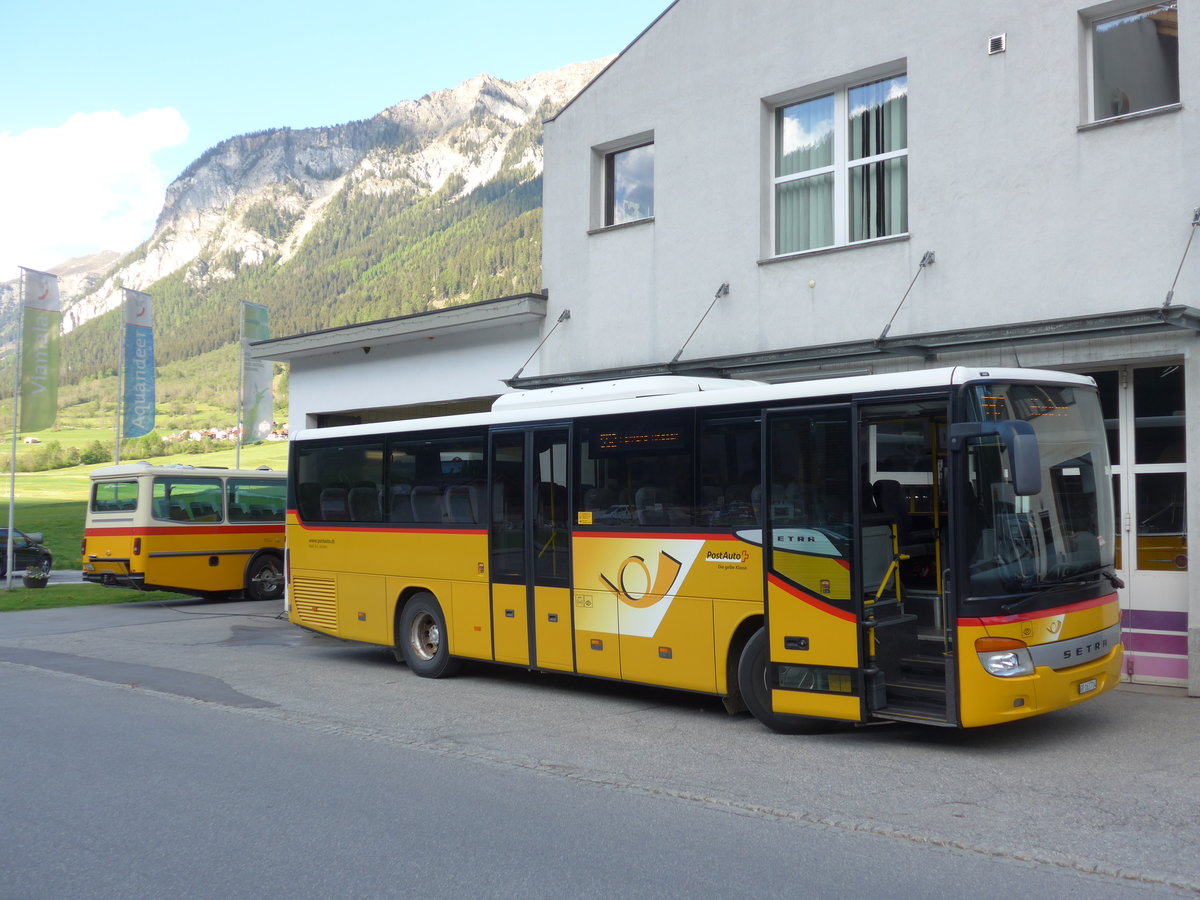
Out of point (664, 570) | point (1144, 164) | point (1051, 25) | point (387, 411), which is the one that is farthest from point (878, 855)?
point (387, 411)

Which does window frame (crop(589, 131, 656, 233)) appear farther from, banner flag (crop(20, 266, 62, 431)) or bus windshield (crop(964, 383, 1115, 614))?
banner flag (crop(20, 266, 62, 431))

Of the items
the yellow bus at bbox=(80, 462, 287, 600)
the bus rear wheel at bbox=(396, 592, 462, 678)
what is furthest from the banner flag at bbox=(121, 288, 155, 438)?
the bus rear wheel at bbox=(396, 592, 462, 678)

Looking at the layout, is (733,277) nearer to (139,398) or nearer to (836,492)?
(836,492)

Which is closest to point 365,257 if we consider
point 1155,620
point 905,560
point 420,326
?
point 420,326

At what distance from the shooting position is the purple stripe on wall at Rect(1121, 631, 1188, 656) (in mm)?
10594

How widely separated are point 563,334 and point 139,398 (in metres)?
16.7

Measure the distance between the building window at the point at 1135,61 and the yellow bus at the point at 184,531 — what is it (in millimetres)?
17380

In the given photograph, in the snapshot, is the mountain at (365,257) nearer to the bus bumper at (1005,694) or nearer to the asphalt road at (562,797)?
the asphalt road at (562,797)

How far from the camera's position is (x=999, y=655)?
7.55 m

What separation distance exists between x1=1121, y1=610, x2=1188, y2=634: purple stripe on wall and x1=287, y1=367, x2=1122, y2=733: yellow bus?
2.67 meters

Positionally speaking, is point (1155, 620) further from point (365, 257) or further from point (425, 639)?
point (365, 257)

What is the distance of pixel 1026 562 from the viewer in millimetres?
7688

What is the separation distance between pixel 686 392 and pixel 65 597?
62.7ft

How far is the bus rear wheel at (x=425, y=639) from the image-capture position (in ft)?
39.6
